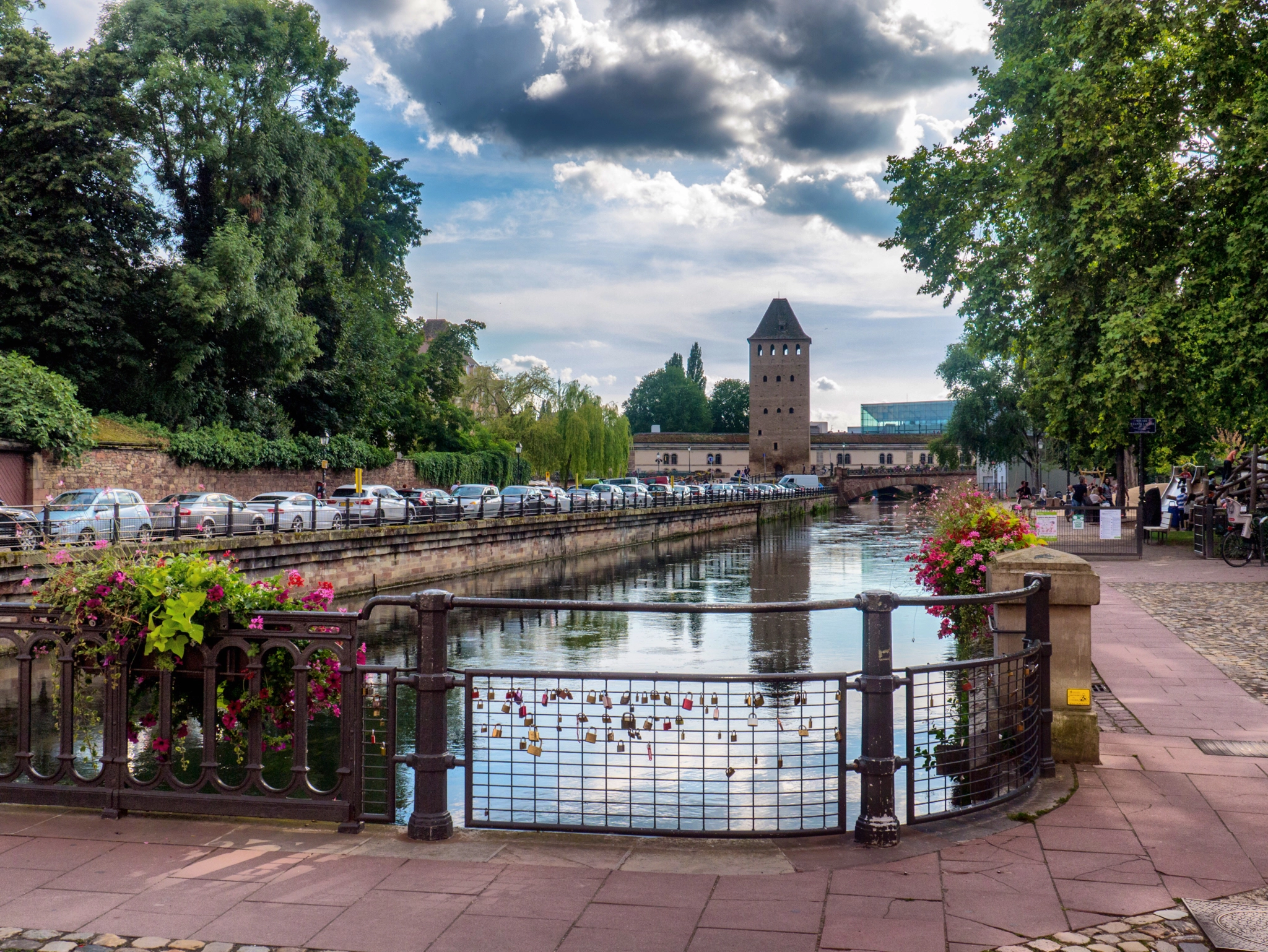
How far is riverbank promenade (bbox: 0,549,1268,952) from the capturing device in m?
3.54

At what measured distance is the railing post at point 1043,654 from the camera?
554 cm

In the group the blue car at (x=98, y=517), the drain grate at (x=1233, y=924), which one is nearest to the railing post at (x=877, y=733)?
the drain grate at (x=1233, y=924)

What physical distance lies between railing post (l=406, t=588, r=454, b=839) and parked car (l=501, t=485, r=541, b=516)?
2971cm

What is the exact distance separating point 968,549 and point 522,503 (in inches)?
1065

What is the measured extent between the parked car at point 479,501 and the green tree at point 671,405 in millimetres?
85080

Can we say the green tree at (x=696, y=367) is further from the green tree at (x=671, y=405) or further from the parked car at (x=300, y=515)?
the parked car at (x=300, y=515)

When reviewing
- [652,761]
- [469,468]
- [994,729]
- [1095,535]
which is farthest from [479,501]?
[994,729]

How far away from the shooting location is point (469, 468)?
5106 cm

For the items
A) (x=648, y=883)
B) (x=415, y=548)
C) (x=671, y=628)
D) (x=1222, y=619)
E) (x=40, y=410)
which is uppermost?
(x=40, y=410)

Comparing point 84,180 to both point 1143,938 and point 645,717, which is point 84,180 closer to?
point 645,717

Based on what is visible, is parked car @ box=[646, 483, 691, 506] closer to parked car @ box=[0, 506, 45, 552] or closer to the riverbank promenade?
parked car @ box=[0, 506, 45, 552]

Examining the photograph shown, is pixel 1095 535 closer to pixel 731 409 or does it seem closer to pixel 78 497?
pixel 78 497

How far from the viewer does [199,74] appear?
3103cm

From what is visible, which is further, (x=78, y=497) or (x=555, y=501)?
(x=555, y=501)
